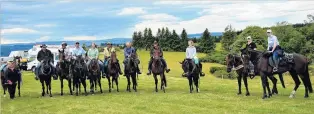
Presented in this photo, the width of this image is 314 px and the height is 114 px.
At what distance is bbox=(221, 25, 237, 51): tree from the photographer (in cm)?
9750

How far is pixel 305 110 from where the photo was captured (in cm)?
1355

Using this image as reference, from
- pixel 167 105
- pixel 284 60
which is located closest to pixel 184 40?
pixel 284 60

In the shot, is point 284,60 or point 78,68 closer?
point 284,60

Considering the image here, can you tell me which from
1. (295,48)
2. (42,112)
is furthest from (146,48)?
(42,112)

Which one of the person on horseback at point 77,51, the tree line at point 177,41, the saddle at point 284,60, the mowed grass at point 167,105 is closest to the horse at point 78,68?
the person on horseback at point 77,51

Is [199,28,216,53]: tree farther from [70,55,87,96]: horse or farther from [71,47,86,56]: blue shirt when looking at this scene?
[70,55,87,96]: horse

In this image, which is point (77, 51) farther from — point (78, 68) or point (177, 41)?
point (177, 41)

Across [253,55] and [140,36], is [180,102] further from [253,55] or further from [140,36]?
[140,36]

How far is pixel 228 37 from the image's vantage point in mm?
101062

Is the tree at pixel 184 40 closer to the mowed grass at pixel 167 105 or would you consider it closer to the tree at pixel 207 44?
the tree at pixel 207 44

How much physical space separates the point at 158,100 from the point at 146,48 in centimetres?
8789

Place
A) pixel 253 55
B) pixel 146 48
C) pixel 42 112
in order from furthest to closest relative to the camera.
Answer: pixel 146 48, pixel 253 55, pixel 42 112

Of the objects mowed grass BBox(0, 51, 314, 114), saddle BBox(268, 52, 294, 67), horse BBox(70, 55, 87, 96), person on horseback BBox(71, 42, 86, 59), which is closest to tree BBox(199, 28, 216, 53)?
person on horseback BBox(71, 42, 86, 59)

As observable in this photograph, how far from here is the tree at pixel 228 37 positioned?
97.5 metres
